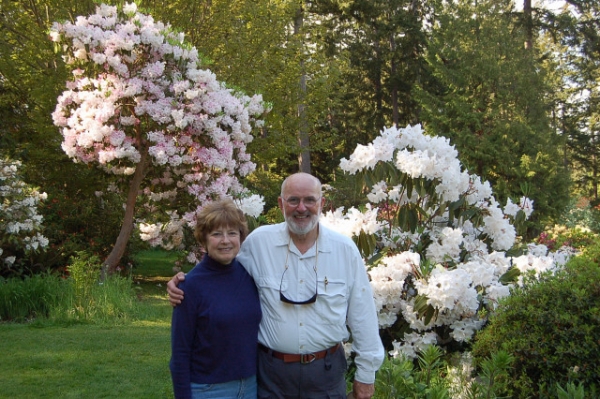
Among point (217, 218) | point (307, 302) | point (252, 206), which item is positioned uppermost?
point (252, 206)

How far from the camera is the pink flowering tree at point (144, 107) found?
870 cm

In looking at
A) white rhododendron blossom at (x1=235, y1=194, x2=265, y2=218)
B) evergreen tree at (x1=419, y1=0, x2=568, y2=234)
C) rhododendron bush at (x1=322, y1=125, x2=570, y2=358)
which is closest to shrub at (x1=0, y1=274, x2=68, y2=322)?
white rhododendron blossom at (x1=235, y1=194, x2=265, y2=218)

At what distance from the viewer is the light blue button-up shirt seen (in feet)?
9.13

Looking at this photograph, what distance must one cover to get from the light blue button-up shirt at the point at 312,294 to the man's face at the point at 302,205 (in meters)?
0.10

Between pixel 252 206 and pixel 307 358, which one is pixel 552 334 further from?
pixel 252 206

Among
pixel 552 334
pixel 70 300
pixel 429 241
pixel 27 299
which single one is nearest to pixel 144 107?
pixel 70 300

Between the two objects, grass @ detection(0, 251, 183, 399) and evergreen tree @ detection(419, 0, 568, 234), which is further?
evergreen tree @ detection(419, 0, 568, 234)

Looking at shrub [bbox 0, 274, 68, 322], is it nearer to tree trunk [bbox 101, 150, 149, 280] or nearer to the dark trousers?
tree trunk [bbox 101, 150, 149, 280]

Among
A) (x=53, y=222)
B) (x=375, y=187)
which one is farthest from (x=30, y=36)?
(x=375, y=187)

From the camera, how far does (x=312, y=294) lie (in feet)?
9.18

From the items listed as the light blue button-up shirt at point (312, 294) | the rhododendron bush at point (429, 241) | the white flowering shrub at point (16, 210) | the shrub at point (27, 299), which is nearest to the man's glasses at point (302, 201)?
the light blue button-up shirt at point (312, 294)

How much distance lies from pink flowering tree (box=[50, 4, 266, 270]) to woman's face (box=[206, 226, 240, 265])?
6076 millimetres

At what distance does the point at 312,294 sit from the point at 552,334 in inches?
54.6

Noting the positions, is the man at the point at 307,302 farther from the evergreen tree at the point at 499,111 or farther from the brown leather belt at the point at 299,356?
the evergreen tree at the point at 499,111
